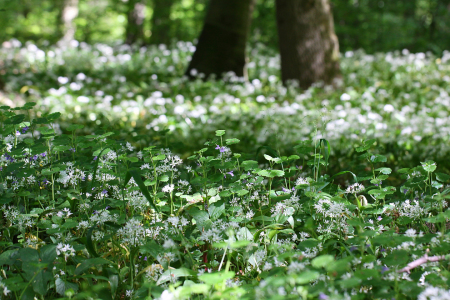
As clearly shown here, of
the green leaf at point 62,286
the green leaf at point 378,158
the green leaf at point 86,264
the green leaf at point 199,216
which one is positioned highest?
the green leaf at point 378,158

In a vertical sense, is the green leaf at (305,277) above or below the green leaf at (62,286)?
above

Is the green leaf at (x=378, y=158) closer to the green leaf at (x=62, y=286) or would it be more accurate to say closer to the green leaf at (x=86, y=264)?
the green leaf at (x=86, y=264)

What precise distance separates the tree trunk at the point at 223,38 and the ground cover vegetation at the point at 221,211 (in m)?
2.66

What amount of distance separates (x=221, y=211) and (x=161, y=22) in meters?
12.4

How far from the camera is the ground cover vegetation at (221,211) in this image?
1.44 meters

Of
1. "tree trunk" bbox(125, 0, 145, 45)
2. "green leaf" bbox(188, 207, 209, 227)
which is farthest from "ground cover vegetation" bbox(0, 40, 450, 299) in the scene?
"tree trunk" bbox(125, 0, 145, 45)

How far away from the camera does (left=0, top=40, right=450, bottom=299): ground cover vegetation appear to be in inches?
56.8

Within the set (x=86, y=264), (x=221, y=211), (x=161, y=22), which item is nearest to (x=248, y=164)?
(x=221, y=211)

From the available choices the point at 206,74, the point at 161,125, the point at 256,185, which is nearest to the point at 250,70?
the point at 206,74

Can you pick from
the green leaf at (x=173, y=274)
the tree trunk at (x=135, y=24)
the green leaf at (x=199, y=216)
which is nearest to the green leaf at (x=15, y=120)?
the green leaf at (x=199, y=216)

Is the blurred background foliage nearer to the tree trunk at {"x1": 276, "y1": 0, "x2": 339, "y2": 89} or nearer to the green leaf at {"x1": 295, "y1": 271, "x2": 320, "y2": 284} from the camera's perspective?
the tree trunk at {"x1": 276, "y1": 0, "x2": 339, "y2": 89}

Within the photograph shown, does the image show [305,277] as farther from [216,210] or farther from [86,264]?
[86,264]

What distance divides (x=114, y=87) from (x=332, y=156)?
16.1 ft

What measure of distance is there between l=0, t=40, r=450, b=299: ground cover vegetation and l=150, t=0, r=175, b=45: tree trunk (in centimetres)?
816
